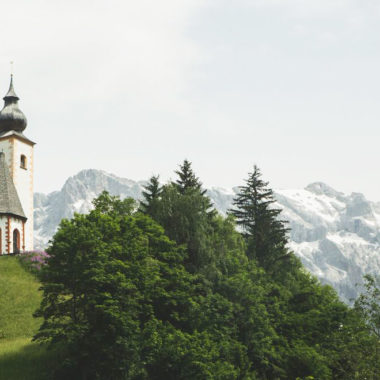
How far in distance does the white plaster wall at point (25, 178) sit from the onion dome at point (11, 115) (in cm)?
242

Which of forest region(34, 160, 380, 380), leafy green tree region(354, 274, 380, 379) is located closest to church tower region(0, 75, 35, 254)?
forest region(34, 160, 380, 380)

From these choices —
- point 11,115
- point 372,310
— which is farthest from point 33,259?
point 372,310

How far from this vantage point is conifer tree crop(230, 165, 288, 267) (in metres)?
48.3

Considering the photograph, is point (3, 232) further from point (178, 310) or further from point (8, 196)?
point (178, 310)

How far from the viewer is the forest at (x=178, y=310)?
30.3 m

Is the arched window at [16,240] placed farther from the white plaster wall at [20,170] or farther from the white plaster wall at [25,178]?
the white plaster wall at [20,170]

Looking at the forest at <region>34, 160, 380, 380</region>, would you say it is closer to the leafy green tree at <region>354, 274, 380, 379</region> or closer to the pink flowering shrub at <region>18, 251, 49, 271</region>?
the leafy green tree at <region>354, 274, 380, 379</region>

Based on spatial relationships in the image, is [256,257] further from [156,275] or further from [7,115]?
[7,115]

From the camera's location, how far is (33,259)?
2158 inches

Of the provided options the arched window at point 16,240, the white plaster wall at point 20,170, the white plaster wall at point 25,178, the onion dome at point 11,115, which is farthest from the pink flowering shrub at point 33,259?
the onion dome at point 11,115

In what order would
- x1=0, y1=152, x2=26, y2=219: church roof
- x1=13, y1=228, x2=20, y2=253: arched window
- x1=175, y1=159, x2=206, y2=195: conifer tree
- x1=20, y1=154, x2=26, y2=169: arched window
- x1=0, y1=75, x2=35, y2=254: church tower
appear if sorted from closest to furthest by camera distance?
1. x1=175, y1=159, x2=206, y2=195: conifer tree
2. x1=0, y1=75, x2=35, y2=254: church tower
3. x1=0, y1=152, x2=26, y2=219: church roof
4. x1=13, y1=228, x2=20, y2=253: arched window
5. x1=20, y1=154, x2=26, y2=169: arched window

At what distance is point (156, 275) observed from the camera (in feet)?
108

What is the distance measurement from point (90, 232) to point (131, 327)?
19.5ft

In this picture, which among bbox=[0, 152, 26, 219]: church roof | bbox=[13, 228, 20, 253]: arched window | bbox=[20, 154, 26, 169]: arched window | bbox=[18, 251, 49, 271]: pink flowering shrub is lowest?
bbox=[18, 251, 49, 271]: pink flowering shrub
